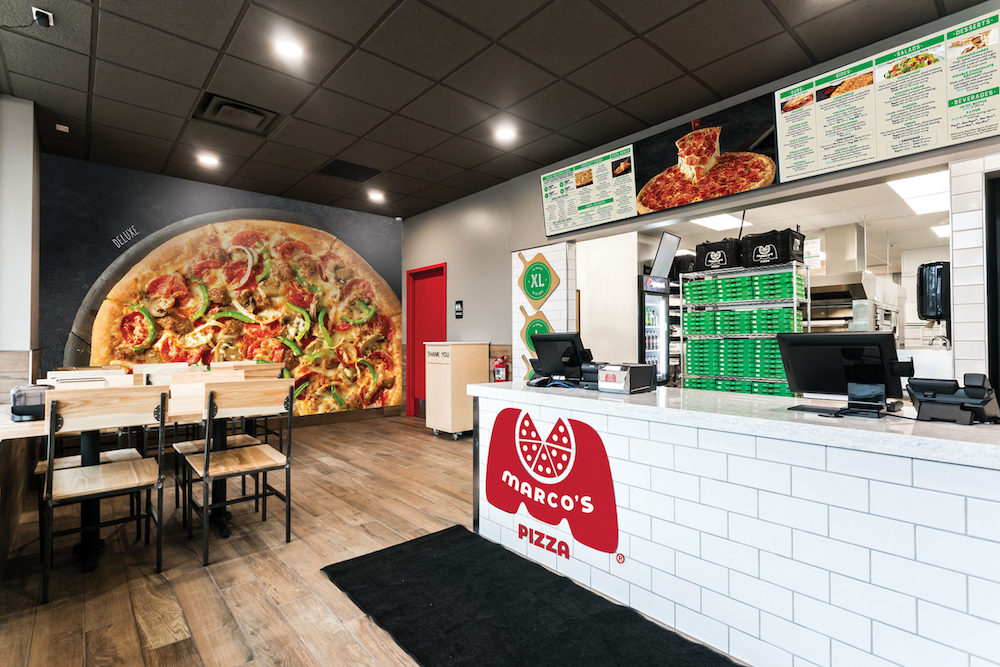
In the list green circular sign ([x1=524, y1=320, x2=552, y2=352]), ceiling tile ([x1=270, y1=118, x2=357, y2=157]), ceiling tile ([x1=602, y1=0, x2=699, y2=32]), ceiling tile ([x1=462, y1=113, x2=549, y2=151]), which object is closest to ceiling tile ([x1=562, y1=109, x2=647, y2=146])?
ceiling tile ([x1=462, y1=113, x2=549, y2=151])

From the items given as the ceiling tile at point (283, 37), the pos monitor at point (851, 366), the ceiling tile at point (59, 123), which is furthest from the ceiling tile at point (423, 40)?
the ceiling tile at point (59, 123)

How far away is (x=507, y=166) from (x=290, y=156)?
7.63 ft

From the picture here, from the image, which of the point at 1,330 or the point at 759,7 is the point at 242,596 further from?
→ the point at 759,7

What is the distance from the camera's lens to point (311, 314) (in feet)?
21.7

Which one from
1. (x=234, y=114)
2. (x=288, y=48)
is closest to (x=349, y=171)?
(x=234, y=114)

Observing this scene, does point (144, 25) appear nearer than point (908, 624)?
No

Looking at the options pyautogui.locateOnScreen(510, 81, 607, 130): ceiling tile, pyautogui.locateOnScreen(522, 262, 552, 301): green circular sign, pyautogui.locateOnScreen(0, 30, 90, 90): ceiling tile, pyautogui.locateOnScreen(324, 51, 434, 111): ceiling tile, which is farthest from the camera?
pyautogui.locateOnScreen(522, 262, 552, 301): green circular sign

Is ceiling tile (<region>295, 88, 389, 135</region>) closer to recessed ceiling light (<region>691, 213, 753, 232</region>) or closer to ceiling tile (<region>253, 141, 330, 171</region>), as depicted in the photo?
ceiling tile (<region>253, 141, 330, 171</region>)

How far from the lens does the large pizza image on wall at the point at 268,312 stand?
17.9ft

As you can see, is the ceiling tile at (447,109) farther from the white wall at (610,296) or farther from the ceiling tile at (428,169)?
the white wall at (610,296)

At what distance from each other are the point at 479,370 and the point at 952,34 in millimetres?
4924

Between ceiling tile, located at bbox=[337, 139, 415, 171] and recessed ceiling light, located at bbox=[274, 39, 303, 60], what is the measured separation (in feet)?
4.72

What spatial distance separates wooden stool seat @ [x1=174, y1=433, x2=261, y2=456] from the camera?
3.17 meters

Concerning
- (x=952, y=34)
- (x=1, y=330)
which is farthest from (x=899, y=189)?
(x=1, y=330)
